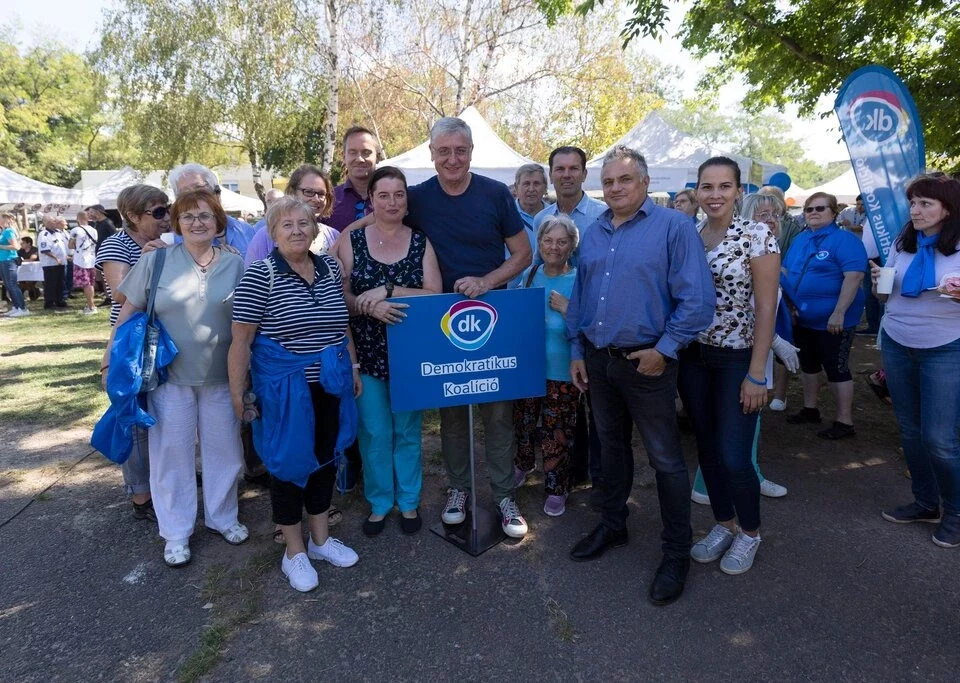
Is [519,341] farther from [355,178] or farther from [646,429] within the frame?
[355,178]

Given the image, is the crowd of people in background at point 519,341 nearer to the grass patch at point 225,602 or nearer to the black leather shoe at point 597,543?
the black leather shoe at point 597,543

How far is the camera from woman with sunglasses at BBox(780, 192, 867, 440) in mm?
4629

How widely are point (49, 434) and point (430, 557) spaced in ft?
13.3

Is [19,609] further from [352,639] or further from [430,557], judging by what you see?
[430,557]

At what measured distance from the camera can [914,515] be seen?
3475mm

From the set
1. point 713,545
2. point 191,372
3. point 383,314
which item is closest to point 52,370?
point 191,372

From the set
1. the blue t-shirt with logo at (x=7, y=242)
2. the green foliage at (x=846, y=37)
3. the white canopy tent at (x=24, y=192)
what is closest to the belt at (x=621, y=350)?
the green foliage at (x=846, y=37)

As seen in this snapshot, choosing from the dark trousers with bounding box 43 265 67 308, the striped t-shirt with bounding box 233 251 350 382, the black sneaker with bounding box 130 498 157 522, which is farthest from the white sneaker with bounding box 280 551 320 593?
the dark trousers with bounding box 43 265 67 308

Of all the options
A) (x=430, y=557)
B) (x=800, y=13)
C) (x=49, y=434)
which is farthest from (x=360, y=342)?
(x=800, y=13)

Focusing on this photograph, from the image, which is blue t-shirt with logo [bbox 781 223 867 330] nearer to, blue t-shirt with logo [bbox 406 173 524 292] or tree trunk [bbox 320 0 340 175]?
blue t-shirt with logo [bbox 406 173 524 292]

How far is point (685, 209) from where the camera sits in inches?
261

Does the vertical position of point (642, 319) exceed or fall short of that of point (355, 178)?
it falls short

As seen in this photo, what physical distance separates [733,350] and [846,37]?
22.7 feet

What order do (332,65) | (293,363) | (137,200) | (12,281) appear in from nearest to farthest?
1. (293,363)
2. (137,200)
3. (12,281)
4. (332,65)
